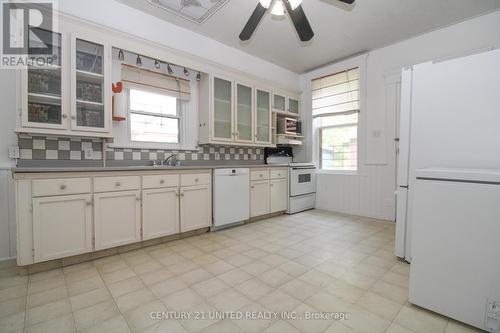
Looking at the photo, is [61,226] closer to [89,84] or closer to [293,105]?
[89,84]

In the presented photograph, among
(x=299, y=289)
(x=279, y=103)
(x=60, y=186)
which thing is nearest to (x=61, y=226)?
(x=60, y=186)

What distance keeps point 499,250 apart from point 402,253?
105cm

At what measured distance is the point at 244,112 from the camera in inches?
145

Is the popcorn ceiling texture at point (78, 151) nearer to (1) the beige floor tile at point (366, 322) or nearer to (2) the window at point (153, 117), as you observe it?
(2) the window at point (153, 117)

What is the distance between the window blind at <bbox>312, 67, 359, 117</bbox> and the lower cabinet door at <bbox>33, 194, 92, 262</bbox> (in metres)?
3.94

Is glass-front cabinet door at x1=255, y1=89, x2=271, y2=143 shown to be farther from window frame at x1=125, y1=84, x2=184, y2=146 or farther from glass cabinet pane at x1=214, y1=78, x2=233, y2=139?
window frame at x1=125, y1=84, x2=184, y2=146

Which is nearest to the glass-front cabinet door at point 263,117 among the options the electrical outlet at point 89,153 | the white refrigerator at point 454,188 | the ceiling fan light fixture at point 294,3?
the ceiling fan light fixture at point 294,3

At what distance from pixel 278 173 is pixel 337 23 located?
231 cm

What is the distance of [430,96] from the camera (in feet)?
6.40

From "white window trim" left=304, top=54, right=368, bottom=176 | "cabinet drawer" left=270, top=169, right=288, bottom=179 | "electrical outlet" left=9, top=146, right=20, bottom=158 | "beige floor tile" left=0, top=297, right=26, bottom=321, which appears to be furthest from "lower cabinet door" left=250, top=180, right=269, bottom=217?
"electrical outlet" left=9, top=146, right=20, bottom=158

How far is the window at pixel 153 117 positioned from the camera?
288 cm

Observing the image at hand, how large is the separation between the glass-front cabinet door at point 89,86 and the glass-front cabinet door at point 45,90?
0.36ft

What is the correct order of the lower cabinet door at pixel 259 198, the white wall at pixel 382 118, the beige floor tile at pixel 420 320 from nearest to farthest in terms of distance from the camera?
the beige floor tile at pixel 420 320
the white wall at pixel 382 118
the lower cabinet door at pixel 259 198

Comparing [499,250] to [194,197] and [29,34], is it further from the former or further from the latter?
[29,34]
